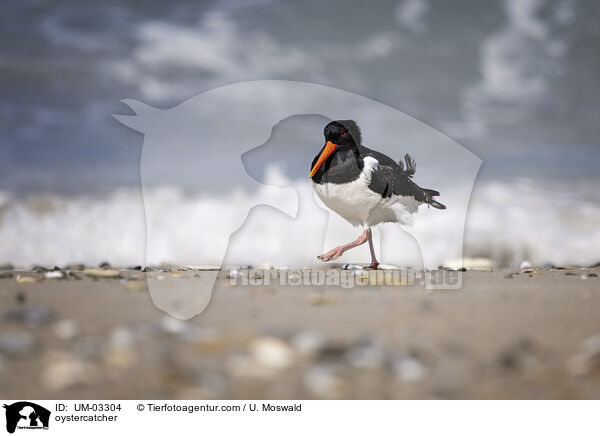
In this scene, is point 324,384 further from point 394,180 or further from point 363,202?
point 394,180

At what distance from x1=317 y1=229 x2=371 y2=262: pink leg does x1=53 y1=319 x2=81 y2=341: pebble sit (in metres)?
4.03

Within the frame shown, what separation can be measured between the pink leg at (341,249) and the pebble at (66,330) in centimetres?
403

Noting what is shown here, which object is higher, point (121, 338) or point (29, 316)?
point (29, 316)

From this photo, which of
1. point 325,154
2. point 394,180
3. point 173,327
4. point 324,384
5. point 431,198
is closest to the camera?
point 324,384

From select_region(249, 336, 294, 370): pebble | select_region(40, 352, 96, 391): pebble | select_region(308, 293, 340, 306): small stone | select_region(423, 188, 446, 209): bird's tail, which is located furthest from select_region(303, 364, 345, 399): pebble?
select_region(423, 188, 446, 209): bird's tail

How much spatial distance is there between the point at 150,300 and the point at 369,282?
2490 mm

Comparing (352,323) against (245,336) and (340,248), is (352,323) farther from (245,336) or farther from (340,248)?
(340,248)

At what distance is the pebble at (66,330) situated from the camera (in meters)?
2.38

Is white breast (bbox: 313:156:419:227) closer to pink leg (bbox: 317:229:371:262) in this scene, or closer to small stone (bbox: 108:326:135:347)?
pink leg (bbox: 317:229:371:262)

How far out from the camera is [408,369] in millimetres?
2010

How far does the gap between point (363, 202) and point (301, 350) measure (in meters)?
4.08

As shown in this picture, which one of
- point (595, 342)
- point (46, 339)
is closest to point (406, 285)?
point (595, 342)
